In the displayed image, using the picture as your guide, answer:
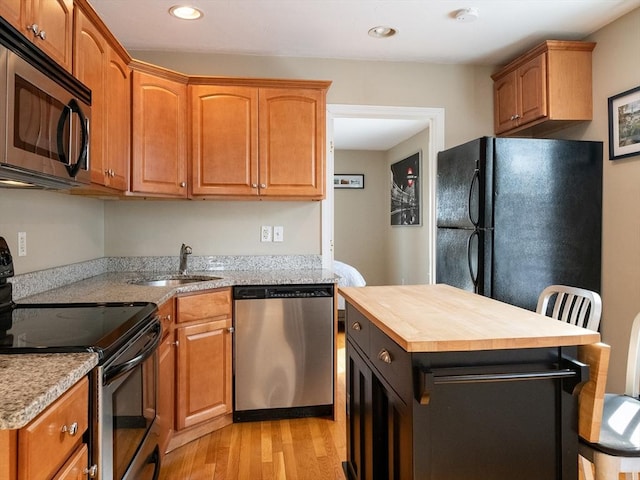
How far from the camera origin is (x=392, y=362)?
133 cm

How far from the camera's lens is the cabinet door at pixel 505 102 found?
10.5 feet

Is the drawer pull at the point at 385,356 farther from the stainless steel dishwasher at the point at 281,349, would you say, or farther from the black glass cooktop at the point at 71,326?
the stainless steel dishwasher at the point at 281,349

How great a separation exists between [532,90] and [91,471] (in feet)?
10.5

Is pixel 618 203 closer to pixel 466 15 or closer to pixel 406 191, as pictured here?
pixel 466 15

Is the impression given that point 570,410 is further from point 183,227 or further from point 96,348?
point 183,227

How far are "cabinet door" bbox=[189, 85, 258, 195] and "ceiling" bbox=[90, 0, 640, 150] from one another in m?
0.40

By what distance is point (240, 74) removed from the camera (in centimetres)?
323

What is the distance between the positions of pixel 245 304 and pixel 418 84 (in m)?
2.15

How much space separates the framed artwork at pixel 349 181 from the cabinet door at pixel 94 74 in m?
4.92

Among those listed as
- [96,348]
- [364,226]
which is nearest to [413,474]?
[96,348]

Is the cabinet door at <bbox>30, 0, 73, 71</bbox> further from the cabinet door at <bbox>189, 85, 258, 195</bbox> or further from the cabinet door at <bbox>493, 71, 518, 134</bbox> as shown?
the cabinet door at <bbox>493, 71, 518, 134</bbox>

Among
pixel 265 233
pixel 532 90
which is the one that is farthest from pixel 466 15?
pixel 265 233

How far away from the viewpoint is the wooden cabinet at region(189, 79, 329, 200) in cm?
288

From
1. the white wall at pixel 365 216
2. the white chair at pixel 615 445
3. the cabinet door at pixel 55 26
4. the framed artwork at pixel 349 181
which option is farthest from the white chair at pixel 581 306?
the framed artwork at pixel 349 181
